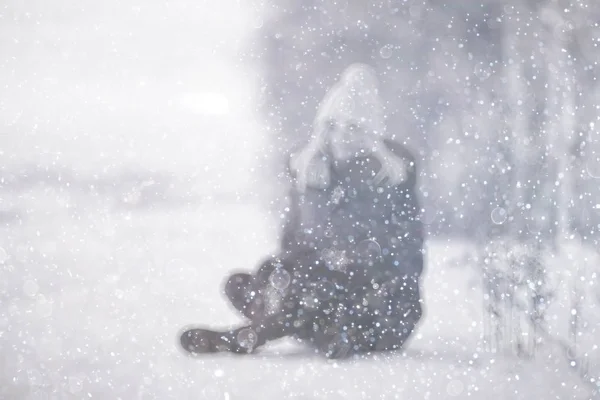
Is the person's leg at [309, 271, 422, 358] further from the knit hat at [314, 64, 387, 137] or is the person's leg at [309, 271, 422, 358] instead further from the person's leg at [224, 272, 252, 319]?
the knit hat at [314, 64, 387, 137]

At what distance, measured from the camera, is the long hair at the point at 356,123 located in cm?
74

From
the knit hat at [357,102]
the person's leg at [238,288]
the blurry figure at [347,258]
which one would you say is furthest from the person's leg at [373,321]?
the knit hat at [357,102]

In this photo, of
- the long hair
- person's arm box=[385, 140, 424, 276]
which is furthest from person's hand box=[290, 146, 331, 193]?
person's arm box=[385, 140, 424, 276]

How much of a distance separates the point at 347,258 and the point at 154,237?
0.31 meters

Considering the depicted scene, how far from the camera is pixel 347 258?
73cm

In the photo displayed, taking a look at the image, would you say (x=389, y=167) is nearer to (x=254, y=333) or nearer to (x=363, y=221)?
(x=363, y=221)

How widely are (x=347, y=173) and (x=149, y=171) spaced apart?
1.05ft

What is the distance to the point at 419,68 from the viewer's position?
73 centimetres

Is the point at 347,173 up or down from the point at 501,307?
up

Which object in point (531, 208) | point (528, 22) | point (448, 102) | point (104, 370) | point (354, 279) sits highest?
point (528, 22)

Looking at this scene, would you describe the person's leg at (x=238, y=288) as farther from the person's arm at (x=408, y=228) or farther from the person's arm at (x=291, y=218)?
the person's arm at (x=408, y=228)

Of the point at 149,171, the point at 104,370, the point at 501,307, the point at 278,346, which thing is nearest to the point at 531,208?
the point at 501,307

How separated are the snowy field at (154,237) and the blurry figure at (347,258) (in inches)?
1.1

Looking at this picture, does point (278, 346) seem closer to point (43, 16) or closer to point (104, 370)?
point (104, 370)
